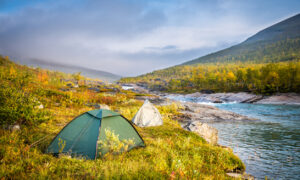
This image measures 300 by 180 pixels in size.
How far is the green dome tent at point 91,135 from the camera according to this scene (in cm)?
686

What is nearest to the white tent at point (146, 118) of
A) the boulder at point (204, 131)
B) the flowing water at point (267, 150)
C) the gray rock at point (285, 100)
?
the boulder at point (204, 131)

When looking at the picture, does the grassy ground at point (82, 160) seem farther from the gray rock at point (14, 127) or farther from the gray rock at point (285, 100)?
the gray rock at point (285, 100)

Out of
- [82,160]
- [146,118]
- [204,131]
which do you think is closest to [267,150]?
[204,131]

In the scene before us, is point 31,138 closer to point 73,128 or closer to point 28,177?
point 73,128

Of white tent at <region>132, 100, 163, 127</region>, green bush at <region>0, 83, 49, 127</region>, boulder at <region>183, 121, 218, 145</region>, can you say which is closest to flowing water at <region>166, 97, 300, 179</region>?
boulder at <region>183, 121, 218, 145</region>

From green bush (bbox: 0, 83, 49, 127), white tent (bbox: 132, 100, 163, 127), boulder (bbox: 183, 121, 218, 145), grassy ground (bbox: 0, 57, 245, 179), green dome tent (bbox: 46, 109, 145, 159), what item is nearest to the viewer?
grassy ground (bbox: 0, 57, 245, 179)

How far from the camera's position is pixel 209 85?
110500 millimetres

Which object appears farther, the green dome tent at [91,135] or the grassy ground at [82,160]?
the green dome tent at [91,135]

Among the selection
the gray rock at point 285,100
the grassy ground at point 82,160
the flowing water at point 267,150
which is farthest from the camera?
the gray rock at point 285,100

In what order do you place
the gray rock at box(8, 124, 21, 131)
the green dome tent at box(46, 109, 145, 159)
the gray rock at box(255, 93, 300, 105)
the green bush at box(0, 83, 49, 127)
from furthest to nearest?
1. the gray rock at box(255, 93, 300, 105)
2. the gray rock at box(8, 124, 21, 131)
3. the green bush at box(0, 83, 49, 127)
4. the green dome tent at box(46, 109, 145, 159)

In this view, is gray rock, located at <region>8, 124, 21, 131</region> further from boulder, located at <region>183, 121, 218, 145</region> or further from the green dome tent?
boulder, located at <region>183, 121, 218, 145</region>

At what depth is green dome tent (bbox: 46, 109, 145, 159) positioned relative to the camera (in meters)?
6.86

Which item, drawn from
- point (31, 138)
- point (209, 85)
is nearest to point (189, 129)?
point (31, 138)

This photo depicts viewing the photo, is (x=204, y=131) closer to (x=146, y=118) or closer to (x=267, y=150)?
(x=267, y=150)
